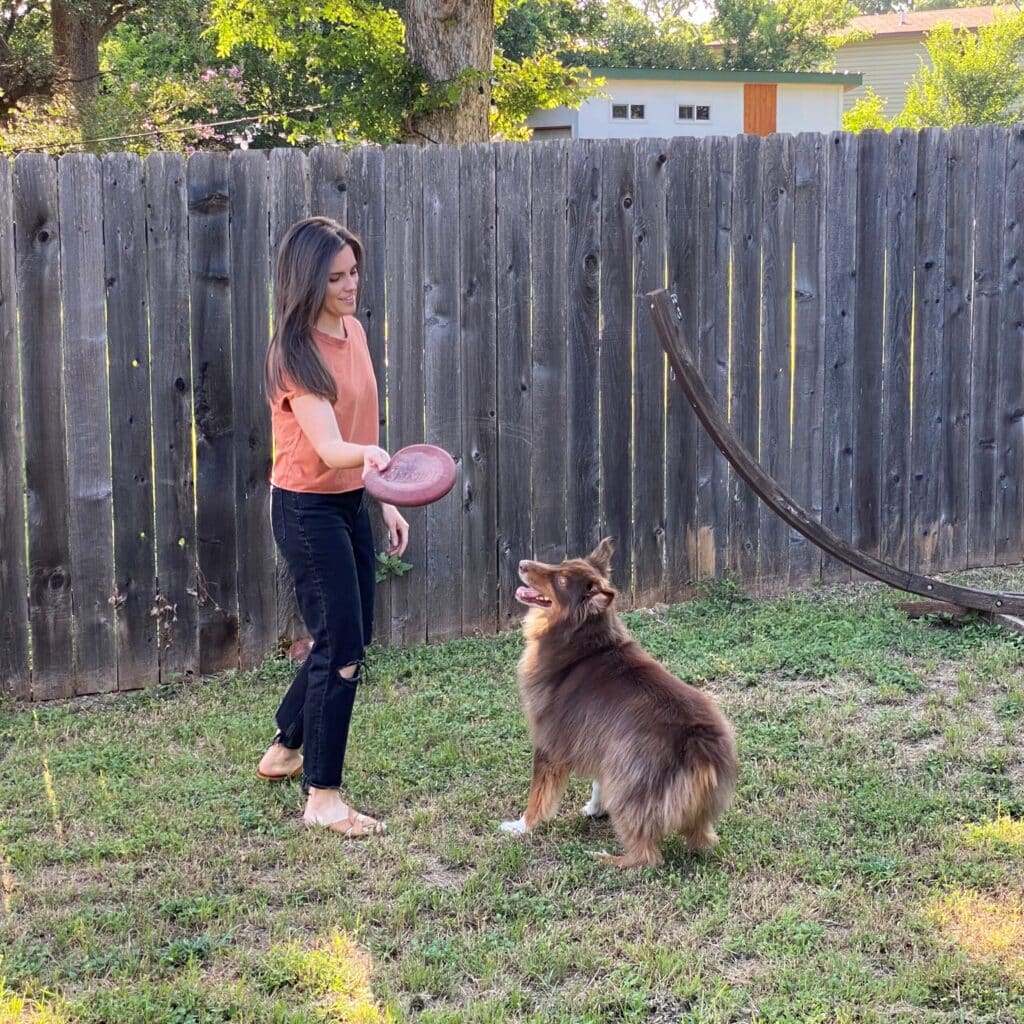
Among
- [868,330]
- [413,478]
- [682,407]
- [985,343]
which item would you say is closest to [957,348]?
[985,343]

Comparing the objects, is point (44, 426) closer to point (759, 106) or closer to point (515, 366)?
point (515, 366)

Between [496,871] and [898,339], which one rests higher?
[898,339]

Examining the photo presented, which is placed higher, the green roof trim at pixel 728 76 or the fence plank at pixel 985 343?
the green roof trim at pixel 728 76

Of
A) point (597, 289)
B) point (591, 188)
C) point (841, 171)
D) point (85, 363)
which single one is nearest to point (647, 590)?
point (597, 289)

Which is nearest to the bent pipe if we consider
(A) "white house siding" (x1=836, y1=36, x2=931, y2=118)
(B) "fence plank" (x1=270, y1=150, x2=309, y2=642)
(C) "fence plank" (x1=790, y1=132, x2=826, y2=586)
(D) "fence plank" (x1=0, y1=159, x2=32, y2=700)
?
(C) "fence plank" (x1=790, y1=132, x2=826, y2=586)

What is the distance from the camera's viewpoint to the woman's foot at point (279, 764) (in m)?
4.70

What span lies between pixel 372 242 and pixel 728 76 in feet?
82.5

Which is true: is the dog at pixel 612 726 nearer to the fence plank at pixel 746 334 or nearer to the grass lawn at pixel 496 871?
the grass lawn at pixel 496 871

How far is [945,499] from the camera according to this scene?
7.50 m

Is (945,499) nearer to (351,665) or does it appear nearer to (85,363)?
(351,665)

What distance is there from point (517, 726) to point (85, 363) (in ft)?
8.61

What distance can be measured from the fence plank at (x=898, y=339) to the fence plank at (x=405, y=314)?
2.90m

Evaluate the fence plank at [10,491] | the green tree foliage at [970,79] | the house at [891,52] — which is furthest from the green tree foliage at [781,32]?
the fence plank at [10,491]

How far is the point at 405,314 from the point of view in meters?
6.25
